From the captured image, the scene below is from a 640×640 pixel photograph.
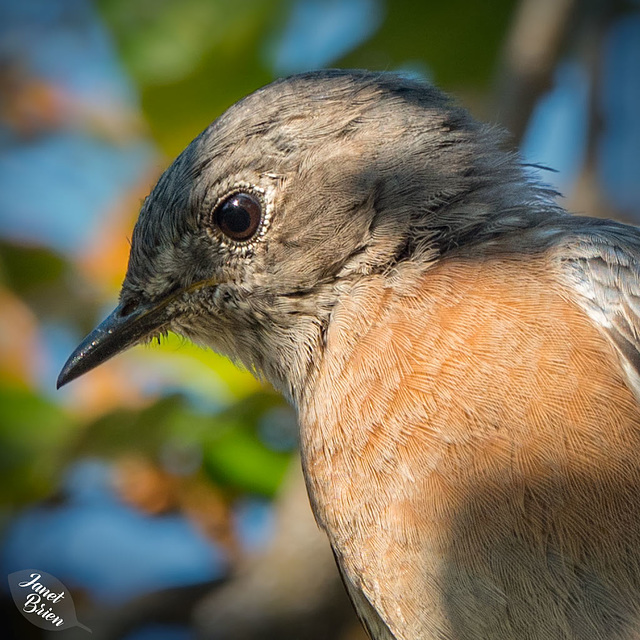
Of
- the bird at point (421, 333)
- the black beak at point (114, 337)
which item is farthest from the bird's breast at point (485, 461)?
the black beak at point (114, 337)

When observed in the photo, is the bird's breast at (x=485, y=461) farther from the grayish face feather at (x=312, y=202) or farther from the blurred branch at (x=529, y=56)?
A: the blurred branch at (x=529, y=56)

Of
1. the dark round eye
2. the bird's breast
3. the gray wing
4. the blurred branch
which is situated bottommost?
the bird's breast

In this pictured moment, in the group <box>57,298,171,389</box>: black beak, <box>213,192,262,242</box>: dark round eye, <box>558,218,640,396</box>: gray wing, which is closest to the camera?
<box>558,218,640,396</box>: gray wing

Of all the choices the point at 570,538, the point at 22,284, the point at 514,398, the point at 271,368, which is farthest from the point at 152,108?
the point at 570,538

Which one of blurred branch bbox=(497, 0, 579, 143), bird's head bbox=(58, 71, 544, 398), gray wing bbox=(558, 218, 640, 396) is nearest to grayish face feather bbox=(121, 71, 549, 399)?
bird's head bbox=(58, 71, 544, 398)

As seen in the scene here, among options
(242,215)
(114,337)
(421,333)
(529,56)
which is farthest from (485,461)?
(529,56)

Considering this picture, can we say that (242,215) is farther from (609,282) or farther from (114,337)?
(609,282)

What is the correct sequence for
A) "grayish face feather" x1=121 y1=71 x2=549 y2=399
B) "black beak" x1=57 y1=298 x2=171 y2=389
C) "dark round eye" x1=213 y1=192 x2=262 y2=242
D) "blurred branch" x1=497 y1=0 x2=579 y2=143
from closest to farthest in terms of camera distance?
"grayish face feather" x1=121 y1=71 x2=549 y2=399 < "dark round eye" x1=213 y1=192 x2=262 y2=242 < "black beak" x1=57 y1=298 x2=171 y2=389 < "blurred branch" x1=497 y1=0 x2=579 y2=143

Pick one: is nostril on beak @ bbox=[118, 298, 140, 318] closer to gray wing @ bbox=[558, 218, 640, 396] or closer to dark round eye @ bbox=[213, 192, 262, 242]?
dark round eye @ bbox=[213, 192, 262, 242]
